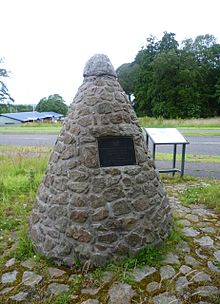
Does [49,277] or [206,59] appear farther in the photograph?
[206,59]

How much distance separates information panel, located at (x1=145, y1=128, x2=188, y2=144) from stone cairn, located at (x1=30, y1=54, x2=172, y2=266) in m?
3.48

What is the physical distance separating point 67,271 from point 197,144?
1142cm

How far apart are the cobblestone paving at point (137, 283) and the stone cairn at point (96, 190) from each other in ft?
0.87

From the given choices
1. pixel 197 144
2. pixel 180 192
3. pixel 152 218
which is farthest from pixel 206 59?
pixel 152 218

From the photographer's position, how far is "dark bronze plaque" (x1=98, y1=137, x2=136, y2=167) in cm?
350

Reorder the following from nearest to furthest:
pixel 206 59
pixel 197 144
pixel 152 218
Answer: pixel 152 218, pixel 197 144, pixel 206 59

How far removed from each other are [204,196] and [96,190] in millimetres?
3220

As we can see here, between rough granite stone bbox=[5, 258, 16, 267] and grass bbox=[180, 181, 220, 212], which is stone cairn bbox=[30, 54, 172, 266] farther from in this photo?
grass bbox=[180, 181, 220, 212]

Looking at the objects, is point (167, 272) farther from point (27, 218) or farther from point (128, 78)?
point (128, 78)

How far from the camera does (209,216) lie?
4.93 meters

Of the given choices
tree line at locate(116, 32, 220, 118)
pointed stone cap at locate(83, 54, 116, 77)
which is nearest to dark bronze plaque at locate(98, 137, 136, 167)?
pointed stone cap at locate(83, 54, 116, 77)

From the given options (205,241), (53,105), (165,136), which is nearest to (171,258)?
(205,241)

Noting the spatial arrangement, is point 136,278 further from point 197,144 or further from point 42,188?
point 197,144

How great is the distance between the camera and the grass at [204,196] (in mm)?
5503
